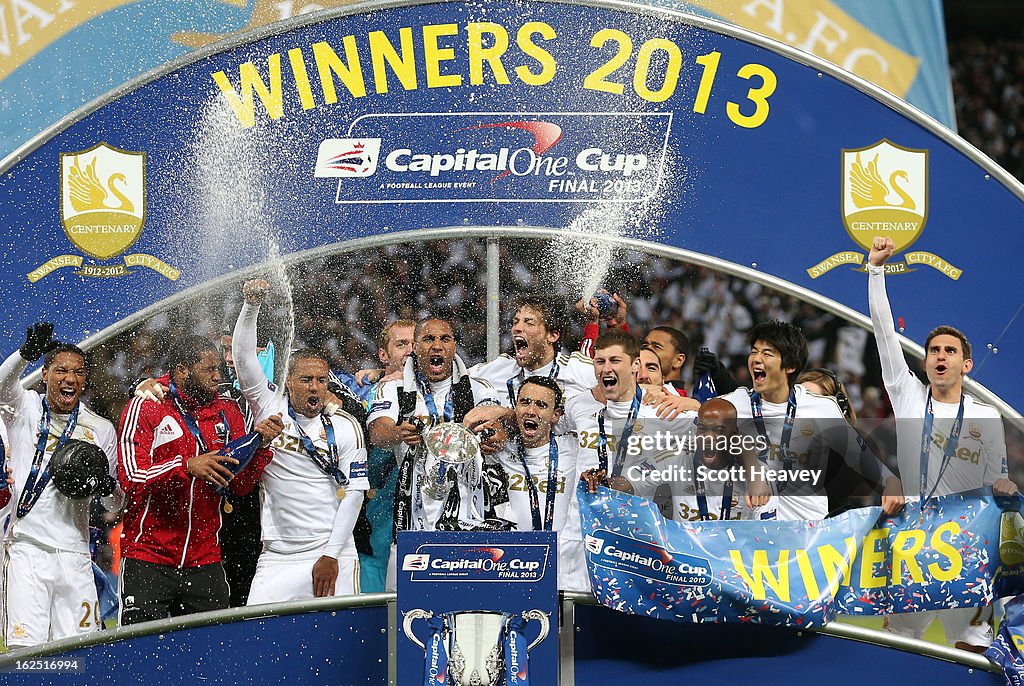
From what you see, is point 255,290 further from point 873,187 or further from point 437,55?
point 873,187

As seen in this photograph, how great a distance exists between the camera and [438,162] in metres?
4.92

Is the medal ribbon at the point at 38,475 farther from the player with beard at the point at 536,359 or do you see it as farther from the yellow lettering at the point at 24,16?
the yellow lettering at the point at 24,16

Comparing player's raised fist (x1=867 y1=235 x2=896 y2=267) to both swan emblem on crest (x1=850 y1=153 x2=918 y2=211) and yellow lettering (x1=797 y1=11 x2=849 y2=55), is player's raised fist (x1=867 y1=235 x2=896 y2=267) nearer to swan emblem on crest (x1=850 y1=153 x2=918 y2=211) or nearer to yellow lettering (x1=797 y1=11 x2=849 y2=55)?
swan emblem on crest (x1=850 y1=153 x2=918 y2=211)

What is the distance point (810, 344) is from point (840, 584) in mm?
1123

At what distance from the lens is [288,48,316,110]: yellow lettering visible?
4.95 meters

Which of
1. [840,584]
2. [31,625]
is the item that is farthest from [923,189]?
[31,625]

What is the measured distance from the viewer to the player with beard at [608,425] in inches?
179

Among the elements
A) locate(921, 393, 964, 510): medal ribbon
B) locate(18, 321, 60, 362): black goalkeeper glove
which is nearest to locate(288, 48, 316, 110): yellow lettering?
locate(18, 321, 60, 362): black goalkeeper glove

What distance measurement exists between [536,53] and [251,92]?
1.17m

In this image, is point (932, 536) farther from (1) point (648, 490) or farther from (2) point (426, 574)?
(2) point (426, 574)

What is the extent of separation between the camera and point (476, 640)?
163 inches

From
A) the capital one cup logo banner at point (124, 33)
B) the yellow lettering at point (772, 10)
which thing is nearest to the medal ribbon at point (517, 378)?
the capital one cup logo banner at point (124, 33)

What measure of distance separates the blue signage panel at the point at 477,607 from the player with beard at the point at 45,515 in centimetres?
127

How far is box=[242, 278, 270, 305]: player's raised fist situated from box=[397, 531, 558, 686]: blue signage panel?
1.16m
